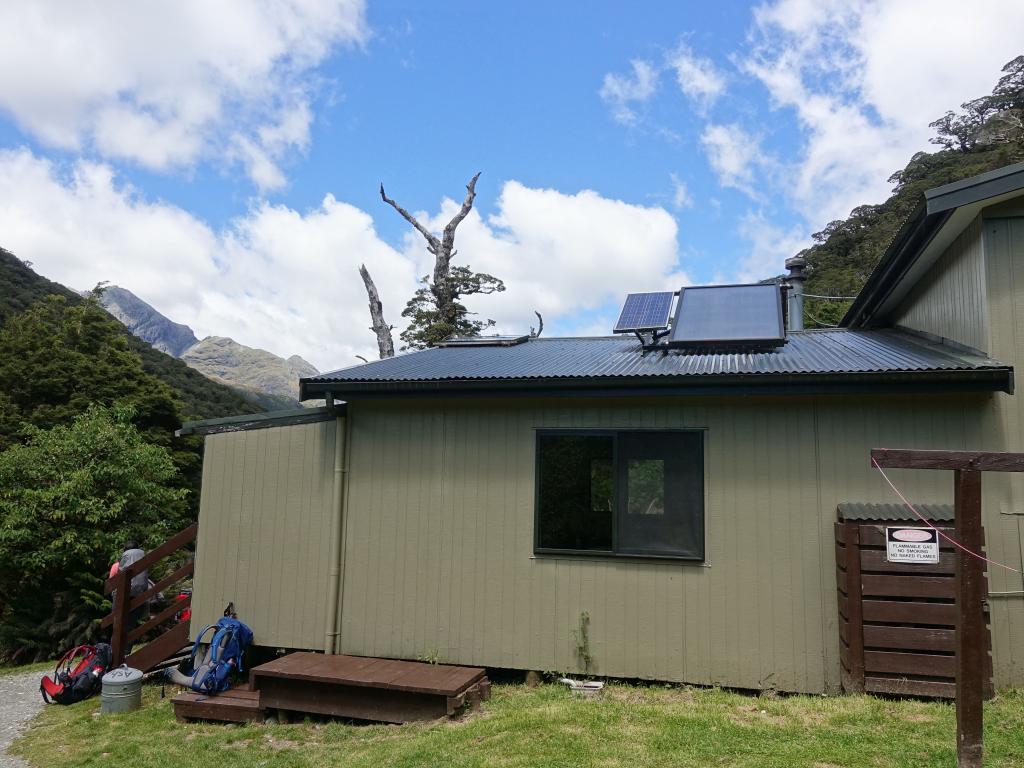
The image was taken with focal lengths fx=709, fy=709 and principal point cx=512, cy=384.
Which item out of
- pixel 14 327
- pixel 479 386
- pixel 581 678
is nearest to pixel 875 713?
pixel 581 678

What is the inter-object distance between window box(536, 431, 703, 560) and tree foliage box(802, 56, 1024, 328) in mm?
19384

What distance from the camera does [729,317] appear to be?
787 centimetres

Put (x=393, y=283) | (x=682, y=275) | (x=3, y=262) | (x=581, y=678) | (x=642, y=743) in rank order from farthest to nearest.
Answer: (x=3, y=262), (x=682, y=275), (x=393, y=283), (x=581, y=678), (x=642, y=743)

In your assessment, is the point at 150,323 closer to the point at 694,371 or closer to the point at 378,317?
the point at 378,317

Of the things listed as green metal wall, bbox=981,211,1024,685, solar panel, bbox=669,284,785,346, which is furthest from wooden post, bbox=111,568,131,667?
green metal wall, bbox=981,211,1024,685

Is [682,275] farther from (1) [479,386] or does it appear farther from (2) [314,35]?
(1) [479,386]

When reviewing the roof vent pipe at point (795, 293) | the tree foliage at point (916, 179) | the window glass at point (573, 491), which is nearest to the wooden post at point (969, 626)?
the window glass at point (573, 491)

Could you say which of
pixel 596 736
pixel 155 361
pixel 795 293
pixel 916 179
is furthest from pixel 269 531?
pixel 916 179

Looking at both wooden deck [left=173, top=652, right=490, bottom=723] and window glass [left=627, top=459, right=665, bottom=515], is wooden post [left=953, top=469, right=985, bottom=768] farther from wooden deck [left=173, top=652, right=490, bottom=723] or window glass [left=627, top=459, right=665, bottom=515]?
wooden deck [left=173, top=652, right=490, bottom=723]

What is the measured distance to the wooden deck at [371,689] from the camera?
5.71m

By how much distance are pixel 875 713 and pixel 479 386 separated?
13.3 feet

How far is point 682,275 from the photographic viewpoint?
27500mm

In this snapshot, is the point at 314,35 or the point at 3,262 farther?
the point at 3,262

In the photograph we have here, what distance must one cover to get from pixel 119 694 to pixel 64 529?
4.66 metres
